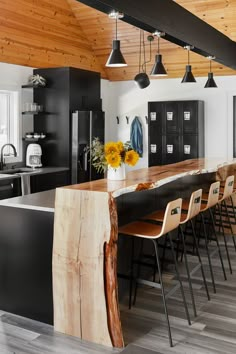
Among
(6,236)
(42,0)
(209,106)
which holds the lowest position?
(6,236)

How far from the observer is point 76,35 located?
24.3 feet

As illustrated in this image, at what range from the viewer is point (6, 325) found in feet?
10.6

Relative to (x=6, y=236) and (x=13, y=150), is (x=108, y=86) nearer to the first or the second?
(x=13, y=150)

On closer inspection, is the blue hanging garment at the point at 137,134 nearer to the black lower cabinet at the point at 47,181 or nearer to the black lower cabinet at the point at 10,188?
the black lower cabinet at the point at 47,181

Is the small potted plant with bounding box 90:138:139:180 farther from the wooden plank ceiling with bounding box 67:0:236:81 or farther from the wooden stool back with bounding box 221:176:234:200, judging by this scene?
the wooden plank ceiling with bounding box 67:0:236:81

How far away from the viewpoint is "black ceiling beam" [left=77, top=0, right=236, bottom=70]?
3.06 meters

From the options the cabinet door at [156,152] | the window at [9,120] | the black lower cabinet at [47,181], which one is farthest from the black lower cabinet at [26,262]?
the cabinet door at [156,152]

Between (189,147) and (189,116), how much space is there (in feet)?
1.76

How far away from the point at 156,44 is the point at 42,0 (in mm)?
2050

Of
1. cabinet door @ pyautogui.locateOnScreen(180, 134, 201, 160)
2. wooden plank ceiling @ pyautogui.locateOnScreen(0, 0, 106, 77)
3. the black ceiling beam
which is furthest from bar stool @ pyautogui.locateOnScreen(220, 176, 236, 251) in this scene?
wooden plank ceiling @ pyautogui.locateOnScreen(0, 0, 106, 77)

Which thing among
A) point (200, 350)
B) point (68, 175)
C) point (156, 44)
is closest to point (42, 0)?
point (156, 44)

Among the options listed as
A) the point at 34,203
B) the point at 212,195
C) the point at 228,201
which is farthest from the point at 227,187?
the point at 34,203

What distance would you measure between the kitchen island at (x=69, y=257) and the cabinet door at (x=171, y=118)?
13.9 ft

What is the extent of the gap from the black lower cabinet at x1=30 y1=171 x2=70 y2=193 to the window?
741mm
